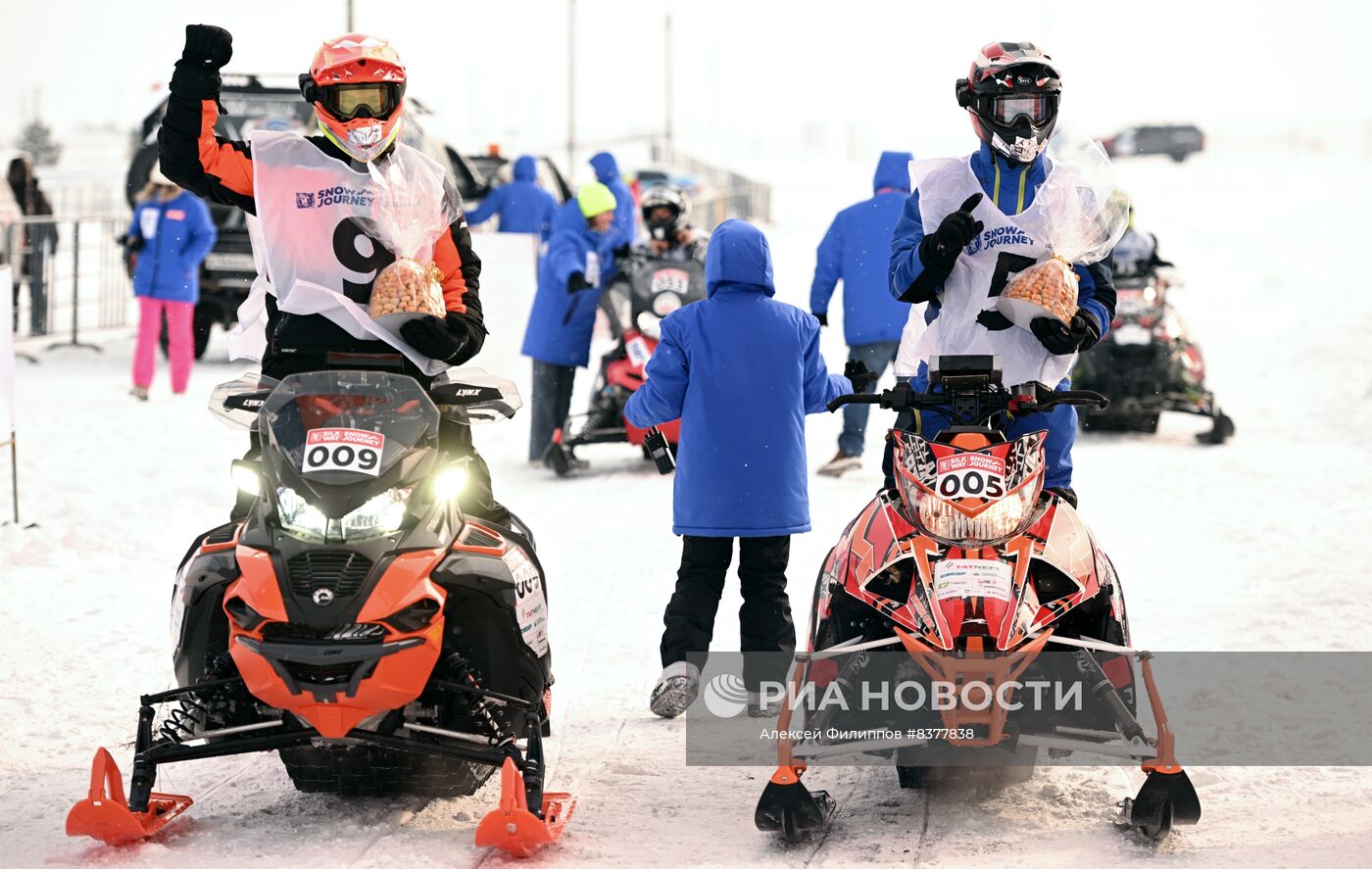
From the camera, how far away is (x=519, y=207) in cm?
1866

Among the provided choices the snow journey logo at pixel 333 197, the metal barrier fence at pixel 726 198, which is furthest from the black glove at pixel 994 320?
the metal barrier fence at pixel 726 198

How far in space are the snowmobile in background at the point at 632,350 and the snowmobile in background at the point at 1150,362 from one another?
11.5 ft

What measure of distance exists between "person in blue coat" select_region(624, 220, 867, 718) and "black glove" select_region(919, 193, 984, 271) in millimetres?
1001

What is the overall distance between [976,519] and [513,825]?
4.98ft

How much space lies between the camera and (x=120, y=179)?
60031mm

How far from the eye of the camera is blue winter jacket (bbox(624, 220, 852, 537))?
20.9 feet

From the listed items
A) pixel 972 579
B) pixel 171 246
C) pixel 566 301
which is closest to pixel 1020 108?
pixel 972 579

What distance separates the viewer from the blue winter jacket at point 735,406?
20.9 ft

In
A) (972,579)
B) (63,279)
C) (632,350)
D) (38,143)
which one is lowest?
(972,579)

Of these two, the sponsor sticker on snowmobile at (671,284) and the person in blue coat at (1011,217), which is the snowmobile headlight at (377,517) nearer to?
the person in blue coat at (1011,217)

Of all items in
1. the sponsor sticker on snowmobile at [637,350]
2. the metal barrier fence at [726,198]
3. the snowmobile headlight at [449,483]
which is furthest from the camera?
the metal barrier fence at [726,198]

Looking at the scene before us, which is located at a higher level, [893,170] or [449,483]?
[893,170]

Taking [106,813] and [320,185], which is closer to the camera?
[106,813]

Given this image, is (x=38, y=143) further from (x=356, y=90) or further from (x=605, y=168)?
(x=356, y=90)
